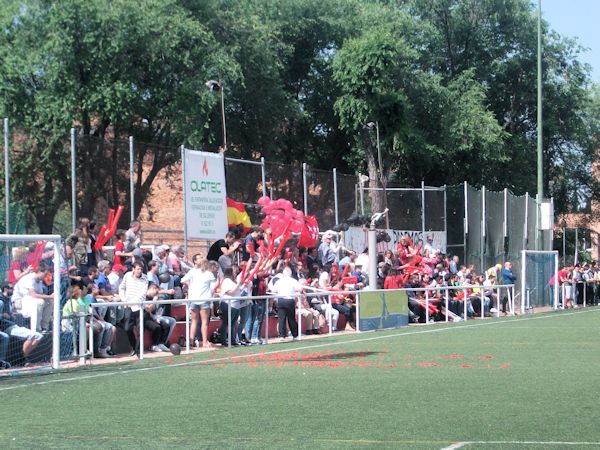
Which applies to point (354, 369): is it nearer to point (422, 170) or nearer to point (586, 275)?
point (586, 275)

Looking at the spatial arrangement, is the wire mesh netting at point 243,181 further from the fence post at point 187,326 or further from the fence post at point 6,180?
the fence post at point 187,326

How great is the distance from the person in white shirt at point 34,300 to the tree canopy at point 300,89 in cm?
578

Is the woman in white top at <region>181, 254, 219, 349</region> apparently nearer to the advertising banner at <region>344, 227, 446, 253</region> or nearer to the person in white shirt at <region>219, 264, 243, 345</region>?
the person in white shirt at <region>219, 264, 243, 345</region>

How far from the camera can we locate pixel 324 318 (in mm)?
26297

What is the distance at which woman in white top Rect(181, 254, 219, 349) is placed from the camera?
68.8ft

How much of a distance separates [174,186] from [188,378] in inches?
470

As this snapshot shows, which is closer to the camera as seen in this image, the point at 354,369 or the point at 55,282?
the point at 354,369

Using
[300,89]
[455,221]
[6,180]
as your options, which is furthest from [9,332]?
[300,89]

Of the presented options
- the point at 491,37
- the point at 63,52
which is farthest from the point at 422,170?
the point at 63,52

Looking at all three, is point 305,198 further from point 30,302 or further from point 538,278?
point 30,302

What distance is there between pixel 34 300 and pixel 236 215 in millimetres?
→ 10806

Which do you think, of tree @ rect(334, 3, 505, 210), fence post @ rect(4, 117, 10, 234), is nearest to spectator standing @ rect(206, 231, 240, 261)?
fence post @ rect(4, 117, 10, 234)

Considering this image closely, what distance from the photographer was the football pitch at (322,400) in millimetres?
9234

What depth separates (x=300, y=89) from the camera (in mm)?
57938
